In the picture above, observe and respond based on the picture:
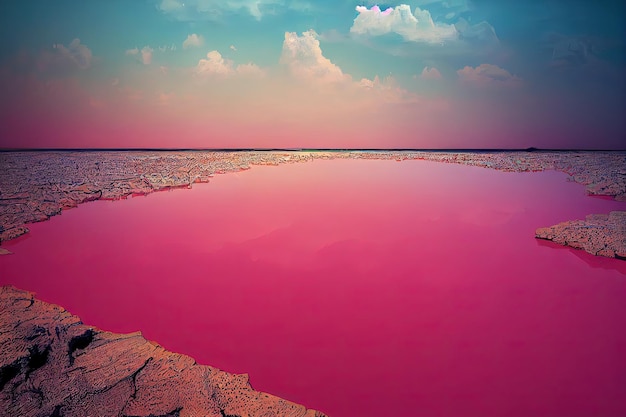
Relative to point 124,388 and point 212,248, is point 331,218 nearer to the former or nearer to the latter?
point 212,248

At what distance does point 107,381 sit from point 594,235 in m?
8.35

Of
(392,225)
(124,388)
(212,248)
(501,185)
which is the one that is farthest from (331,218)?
(501,185)

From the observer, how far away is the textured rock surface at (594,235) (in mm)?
5496

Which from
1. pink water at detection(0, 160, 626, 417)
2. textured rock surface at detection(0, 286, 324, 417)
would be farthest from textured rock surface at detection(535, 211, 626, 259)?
textured rock surface at detection(0, 286, 324, 417)

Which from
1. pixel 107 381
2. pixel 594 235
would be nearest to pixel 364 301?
pixel 107 381

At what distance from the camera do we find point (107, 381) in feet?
8.28

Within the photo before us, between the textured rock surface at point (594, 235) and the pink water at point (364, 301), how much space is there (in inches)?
10.4

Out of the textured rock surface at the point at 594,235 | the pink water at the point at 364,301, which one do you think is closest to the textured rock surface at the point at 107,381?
the pink water at the point at 364,301

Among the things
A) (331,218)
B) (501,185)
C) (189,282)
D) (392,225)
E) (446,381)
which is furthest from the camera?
(501,185)

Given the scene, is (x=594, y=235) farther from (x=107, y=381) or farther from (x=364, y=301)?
(x=107, y=381)

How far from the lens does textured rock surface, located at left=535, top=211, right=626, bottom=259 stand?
5.50m

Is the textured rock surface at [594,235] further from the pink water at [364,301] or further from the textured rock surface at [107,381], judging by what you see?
the textured rock surface at [107,381]

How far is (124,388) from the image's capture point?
2484mm

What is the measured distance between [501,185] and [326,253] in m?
11.4
